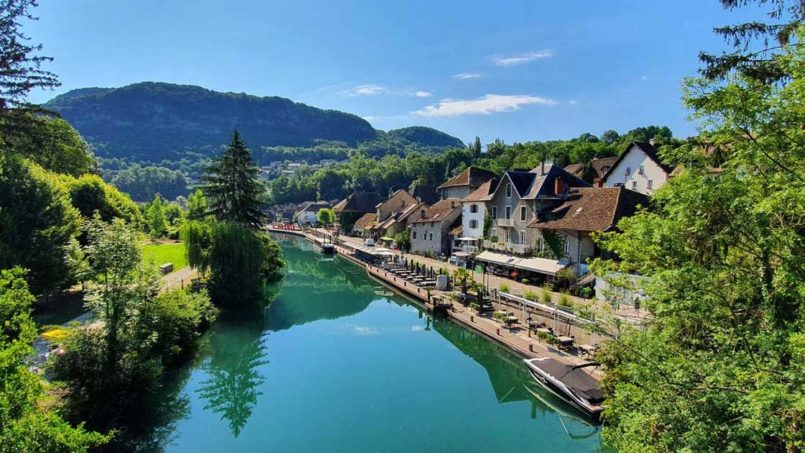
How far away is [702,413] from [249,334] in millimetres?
23655

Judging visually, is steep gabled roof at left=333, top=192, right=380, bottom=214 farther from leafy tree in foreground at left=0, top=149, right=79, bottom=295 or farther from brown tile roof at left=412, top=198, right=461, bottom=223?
leafy tree in foreground at left=0, top=149, right=79, bottom=295

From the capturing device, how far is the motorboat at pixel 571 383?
1484cm

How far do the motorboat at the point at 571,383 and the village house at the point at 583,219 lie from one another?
12.1 m

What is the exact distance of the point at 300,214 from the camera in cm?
11950

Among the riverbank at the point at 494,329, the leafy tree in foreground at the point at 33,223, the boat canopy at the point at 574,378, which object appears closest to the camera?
the boat canopy at the point at 574,378

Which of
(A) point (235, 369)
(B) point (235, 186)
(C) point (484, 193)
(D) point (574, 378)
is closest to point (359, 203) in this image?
(C) point (484, 193)

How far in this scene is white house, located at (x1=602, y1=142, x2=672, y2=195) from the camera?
3797cm

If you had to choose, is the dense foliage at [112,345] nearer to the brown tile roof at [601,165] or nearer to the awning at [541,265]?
the awning at [541,265]

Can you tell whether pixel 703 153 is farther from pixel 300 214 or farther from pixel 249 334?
pixel 300 214

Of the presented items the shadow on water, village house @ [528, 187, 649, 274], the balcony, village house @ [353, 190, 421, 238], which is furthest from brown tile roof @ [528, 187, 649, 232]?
village house @ [353, 190, 421, 238]

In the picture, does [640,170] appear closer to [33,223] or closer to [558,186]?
[558,186]

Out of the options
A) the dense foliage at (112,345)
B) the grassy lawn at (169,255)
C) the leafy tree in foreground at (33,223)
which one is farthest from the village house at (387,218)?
the dense foliage at (112,345)

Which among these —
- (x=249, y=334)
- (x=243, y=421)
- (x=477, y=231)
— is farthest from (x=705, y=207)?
(x=477, y=231)

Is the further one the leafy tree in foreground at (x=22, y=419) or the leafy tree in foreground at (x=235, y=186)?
the leafy tree in foreground at (x=235, y=186)
